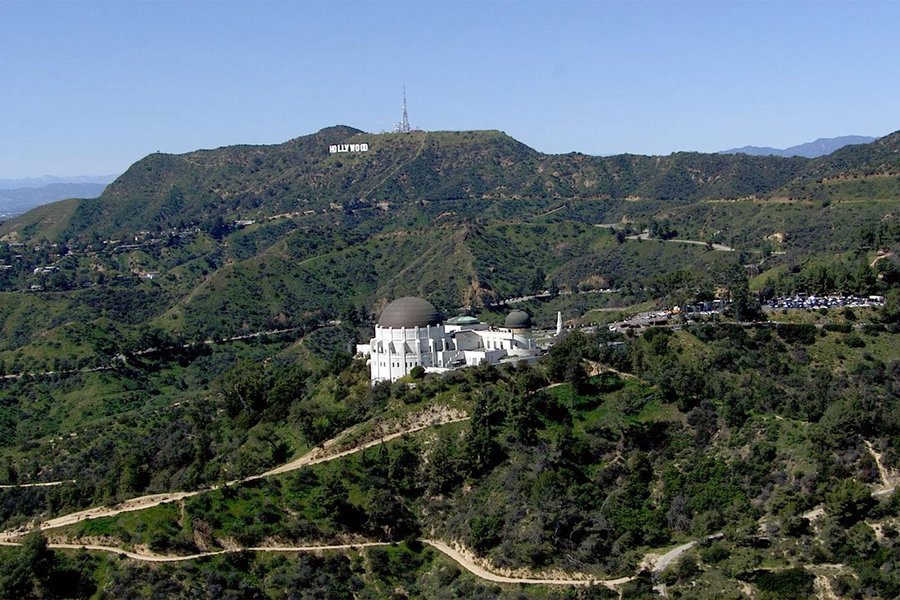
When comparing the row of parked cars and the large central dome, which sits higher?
the large central dome

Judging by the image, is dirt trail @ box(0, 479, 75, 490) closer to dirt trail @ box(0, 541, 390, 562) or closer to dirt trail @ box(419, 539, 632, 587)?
dirt trail @ box(0, 541, 390, 562)

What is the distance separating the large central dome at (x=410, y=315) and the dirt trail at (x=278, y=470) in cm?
1055

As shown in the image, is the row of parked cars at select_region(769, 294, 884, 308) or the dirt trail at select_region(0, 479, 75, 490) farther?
the row of parked cars at select_region(769, 294, 884, 308)

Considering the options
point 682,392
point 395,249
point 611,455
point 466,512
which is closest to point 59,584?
point 466,512

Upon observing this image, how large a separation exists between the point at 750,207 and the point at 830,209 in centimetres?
2107

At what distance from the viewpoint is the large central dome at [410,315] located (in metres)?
74.6

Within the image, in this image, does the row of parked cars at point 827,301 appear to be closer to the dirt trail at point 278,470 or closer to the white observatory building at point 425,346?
the white observatory building at point 425,346

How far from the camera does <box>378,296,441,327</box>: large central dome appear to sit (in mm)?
74625

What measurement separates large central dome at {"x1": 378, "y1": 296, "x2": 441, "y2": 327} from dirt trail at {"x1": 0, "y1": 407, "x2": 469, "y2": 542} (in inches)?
416

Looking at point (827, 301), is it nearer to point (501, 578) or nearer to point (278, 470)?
point (501, 578)

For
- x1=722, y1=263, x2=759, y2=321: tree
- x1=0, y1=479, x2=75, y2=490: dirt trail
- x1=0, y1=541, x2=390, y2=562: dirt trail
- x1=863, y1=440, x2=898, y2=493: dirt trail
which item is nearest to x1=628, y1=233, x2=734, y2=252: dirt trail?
x1=722, y1=263, x2=759, y2=321: tree

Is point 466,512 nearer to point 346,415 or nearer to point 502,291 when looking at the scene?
point 346,415

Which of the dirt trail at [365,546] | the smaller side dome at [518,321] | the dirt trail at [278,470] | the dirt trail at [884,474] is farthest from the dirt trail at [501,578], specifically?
the smaller side dome at [518,321]

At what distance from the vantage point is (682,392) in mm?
68125
